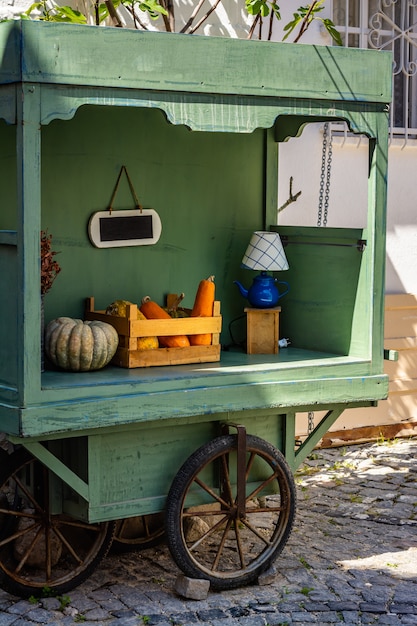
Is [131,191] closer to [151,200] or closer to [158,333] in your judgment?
[151,200]

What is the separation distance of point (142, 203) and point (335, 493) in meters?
2.48

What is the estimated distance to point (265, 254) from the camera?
20.5ft

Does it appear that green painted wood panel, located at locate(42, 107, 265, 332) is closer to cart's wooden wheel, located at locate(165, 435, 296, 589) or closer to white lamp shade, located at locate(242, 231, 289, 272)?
white lamp shade, located at locate(242, 231, 289, 272)

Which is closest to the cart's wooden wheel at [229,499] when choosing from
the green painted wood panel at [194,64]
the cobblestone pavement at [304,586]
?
the cobblestone pavement at [304,586]

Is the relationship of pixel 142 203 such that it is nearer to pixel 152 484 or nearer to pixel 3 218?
pixel 3 218

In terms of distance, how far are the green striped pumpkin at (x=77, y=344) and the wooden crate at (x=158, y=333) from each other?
0.45 ft

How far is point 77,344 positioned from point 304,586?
166 centimetres

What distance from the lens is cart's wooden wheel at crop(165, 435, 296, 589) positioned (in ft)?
17.7

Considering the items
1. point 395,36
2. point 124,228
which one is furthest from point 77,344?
point 395,36

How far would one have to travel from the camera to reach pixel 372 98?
5719mm

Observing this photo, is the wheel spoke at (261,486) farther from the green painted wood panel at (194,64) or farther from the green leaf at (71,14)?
the green leaf at (71,14)

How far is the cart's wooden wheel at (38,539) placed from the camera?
5.40 m

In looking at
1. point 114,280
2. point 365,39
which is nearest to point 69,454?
point 114,280

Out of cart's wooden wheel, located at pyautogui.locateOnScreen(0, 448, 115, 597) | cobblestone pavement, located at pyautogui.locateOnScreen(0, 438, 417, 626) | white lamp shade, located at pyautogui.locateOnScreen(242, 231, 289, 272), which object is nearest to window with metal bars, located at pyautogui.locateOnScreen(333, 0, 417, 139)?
white lamp shade, located at pyautogui.locateOnScreen(242, 231, 289, 272)
